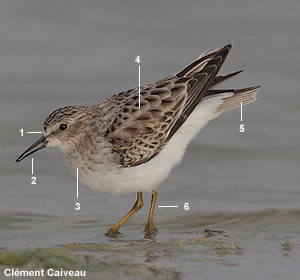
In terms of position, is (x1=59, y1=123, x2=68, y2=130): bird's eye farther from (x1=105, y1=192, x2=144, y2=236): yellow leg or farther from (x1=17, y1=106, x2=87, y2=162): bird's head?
(x1=105, y1=192, x2=144, y2=236): yellow leg

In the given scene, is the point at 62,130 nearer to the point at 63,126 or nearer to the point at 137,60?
the point at 63,126

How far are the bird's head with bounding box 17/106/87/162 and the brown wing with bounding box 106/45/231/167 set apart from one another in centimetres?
40

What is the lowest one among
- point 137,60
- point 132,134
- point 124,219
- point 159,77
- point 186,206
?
point 124,219

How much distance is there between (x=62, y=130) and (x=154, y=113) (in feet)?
3.51

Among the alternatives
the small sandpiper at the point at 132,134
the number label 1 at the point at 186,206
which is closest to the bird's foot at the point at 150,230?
the small sandpiper at the point at 132,134

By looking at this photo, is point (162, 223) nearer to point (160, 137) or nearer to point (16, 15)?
point (160, 137)

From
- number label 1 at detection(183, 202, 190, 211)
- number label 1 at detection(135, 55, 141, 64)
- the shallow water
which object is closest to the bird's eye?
the shallow water

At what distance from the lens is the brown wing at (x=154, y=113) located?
33.4 feet

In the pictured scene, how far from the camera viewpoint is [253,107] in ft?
49.1

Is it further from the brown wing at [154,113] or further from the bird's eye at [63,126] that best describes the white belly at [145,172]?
the bird's eye at [63,126]

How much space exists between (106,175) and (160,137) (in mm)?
809

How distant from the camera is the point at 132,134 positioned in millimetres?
10211

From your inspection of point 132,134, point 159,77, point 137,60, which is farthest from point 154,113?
point 137,60

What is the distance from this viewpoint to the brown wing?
1017 centimetres
